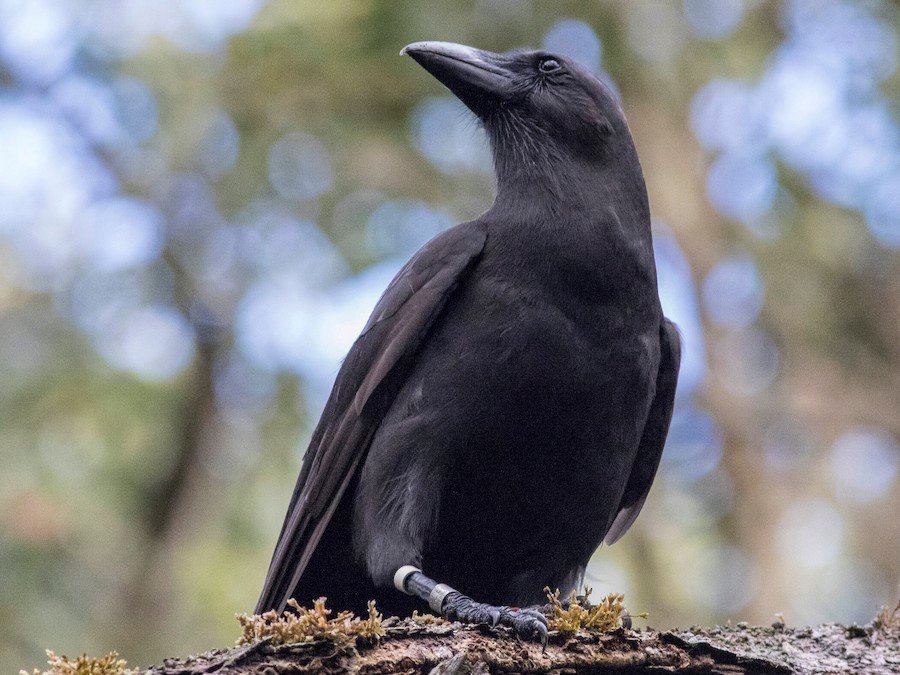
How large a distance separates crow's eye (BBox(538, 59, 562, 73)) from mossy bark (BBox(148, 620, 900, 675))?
272 centimetres

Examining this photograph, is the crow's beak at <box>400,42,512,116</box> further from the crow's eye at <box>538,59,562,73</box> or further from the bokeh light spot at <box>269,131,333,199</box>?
the bokeh light spot at <box>269,131,333,199</box>

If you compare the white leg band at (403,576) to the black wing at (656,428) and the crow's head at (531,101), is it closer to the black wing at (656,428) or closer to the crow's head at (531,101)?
the black wing at (656,428)

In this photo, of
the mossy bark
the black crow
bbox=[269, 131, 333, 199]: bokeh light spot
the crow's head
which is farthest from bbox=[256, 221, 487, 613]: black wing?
bbox=[269, 131, 333, 199]: bokeh light spot

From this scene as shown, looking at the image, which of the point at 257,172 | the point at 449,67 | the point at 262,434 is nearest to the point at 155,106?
the point at 257,172

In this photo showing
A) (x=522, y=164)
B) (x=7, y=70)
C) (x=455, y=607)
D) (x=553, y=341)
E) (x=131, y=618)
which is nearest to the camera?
(x=455, y=607)

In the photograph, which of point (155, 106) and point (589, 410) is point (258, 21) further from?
point (589, 410)

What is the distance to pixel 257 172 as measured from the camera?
33.8ft

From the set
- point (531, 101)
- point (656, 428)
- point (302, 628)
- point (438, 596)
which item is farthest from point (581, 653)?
point (531, 101)

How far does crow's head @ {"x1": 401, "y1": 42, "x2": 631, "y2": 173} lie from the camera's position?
16.4 feet

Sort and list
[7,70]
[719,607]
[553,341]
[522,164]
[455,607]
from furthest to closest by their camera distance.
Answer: [719,607], [7,70], [522,164], [553,341], [455,607]

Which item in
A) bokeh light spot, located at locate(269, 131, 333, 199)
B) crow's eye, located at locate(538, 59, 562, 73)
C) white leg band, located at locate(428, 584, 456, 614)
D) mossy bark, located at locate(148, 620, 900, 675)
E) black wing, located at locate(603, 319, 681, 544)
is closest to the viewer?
mossy bark, located at locate(148, 620, 900, 675)

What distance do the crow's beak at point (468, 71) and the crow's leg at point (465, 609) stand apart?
7.65ft

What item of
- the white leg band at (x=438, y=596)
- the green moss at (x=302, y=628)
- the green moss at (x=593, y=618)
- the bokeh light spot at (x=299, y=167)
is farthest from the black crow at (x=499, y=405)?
the bokeh light spot at (x=299, y=167)

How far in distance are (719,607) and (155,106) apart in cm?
703
